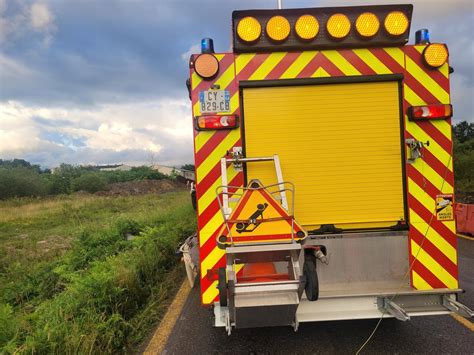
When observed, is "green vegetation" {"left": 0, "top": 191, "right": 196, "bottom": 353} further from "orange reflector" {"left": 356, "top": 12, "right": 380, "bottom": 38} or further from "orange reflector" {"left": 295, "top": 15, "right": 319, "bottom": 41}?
"orange reflector" {"left": 356, "top": 12, "right": 380, "bottom": 38}

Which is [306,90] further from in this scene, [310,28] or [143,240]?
[143,240]

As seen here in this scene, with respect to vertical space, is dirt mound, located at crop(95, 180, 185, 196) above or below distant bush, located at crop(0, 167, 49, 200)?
below

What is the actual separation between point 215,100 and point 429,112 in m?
1.96

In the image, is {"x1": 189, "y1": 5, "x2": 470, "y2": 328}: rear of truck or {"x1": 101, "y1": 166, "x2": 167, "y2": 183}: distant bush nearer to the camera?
{"x1": 189, "y1": 5, "x2": 470, "y2": 328}: rear of truck

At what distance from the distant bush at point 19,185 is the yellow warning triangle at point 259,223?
44.3 metres

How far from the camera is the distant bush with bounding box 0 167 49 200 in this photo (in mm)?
39338

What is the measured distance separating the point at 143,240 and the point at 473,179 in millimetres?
18063

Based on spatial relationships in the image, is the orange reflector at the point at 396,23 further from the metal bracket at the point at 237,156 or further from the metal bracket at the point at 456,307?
the metal bracket at the point at 456,307

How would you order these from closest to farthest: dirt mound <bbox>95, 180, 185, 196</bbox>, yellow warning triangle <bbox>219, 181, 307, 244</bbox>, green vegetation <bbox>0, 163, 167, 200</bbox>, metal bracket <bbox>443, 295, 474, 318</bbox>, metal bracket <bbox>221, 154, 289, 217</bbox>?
yellow warning triangle <bbox>219, 181, 307, 244</bbox> < metal bracket <bbox>443, 295, 474, 318</bbox> < metal bracket <bbox>221, 154, 289, 217</bbox> < green vegetation <bbox>0, 163, 167, 200</bbox> < dirt mound <bbox>95, 180, 185, 196</bbox>

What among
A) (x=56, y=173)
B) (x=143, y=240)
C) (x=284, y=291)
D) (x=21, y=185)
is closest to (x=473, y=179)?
(x=143, y=240)

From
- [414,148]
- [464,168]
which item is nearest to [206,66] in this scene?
[414,148]

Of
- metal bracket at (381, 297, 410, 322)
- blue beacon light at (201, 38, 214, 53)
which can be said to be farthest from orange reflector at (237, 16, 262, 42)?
metal bracket at (381, 297, 410, 322)

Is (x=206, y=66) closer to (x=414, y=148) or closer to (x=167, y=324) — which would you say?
(x=414, y=148)

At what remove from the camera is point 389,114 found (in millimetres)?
3273
